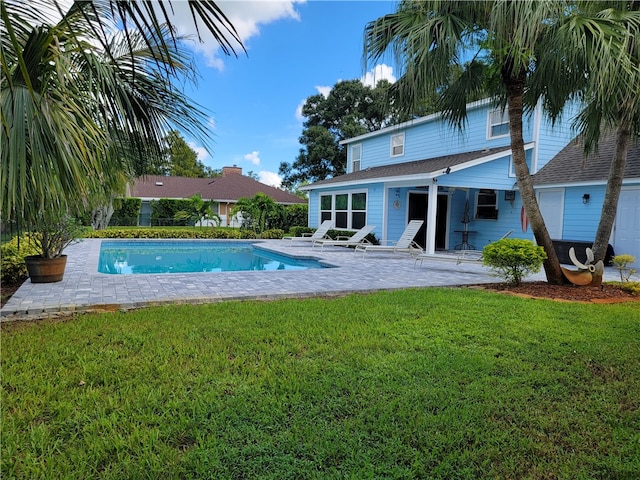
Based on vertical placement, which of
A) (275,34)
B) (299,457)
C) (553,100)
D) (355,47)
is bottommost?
(299,457)

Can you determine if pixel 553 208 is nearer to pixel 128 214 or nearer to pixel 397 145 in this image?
pixel 397 145

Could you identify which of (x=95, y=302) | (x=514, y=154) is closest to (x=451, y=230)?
(x=514, y=154)

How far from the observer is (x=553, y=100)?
7.47 m

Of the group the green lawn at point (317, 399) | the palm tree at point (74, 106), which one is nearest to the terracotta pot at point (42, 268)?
the green lawn at point (317, 399)

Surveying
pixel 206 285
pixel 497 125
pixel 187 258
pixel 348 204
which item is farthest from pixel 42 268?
pixel 497 125

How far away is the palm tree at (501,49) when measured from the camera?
19.2ft

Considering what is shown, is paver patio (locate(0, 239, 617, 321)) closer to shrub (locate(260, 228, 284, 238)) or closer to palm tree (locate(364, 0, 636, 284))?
palm tree (locate(364, 0, 636, 284))

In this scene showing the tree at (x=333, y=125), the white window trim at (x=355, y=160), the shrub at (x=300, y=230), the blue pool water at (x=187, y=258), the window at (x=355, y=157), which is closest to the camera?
the blue pool water at (x=187, y=258)

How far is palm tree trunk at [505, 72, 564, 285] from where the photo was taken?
7.52 meters

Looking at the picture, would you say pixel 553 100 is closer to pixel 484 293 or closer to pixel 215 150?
pixel 484 293

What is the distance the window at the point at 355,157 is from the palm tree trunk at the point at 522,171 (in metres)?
14.2

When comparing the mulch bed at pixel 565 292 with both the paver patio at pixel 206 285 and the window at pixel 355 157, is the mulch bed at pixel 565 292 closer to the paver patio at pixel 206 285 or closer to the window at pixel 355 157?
the paver patio at pixel 206 285

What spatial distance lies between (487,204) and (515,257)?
962 cm

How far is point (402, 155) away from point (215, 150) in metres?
16.5
